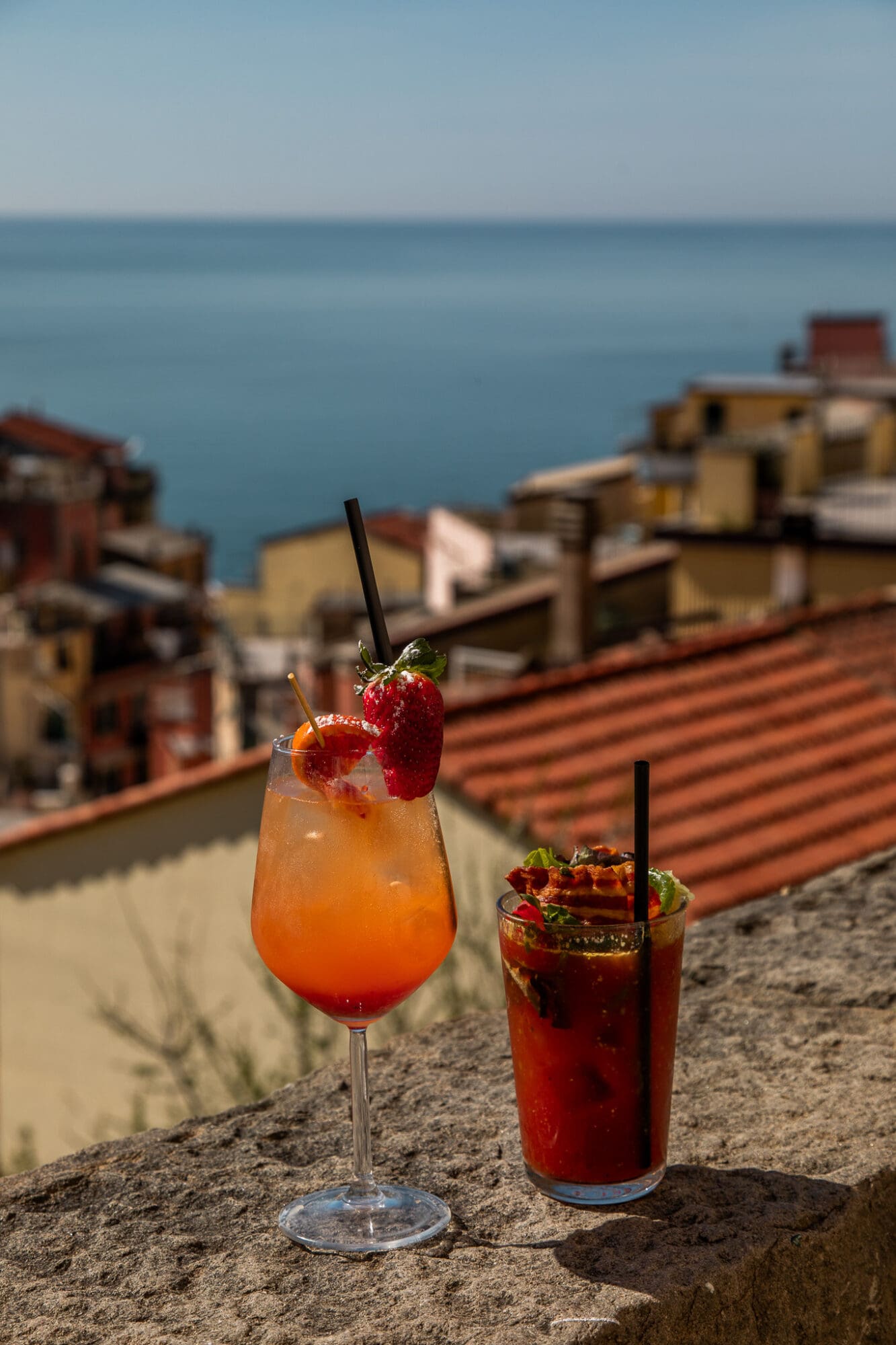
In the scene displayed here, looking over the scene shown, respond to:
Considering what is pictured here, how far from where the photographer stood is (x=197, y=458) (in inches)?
4498

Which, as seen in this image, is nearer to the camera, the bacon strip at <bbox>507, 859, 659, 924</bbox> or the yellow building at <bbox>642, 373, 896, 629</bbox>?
the bacon strip at <bbox>507, 859, 659, 924</bbox>

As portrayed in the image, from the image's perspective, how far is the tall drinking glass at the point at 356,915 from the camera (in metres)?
1.54

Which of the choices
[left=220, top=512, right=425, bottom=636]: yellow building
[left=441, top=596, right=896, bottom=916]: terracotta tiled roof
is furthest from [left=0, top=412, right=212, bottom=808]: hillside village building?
[left=441, top=596, right=896, bottom=916]: terracotta tiled roof

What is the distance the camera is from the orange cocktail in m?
1.54

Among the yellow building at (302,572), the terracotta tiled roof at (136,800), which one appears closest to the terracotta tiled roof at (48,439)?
the yellow building at (302,572)

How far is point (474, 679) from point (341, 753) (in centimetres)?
1144

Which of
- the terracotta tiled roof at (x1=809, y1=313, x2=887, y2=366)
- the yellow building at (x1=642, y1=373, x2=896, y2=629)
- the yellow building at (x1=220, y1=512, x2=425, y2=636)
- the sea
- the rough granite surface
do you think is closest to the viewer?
the rough granite surface

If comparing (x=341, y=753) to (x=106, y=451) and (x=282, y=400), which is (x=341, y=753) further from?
(x=282, y=400)

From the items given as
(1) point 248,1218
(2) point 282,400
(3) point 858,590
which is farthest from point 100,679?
(2) point 282,400

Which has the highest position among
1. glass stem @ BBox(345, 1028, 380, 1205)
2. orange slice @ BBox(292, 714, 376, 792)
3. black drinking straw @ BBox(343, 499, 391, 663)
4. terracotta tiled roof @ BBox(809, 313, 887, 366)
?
terracotta tiled roof @ BBox(809, 313, 887, 366)

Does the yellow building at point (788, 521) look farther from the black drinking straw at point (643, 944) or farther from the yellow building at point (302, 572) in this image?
the yellow building at point (302, 572)

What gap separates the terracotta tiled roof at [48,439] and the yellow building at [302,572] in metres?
13.9

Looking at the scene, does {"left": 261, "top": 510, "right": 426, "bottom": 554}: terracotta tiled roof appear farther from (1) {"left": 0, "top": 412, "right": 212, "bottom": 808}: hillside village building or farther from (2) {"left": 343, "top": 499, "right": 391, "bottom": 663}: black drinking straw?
(2) {"left": 343, "top": 499, "right": 391, "bottom": 663}: black drinking straw

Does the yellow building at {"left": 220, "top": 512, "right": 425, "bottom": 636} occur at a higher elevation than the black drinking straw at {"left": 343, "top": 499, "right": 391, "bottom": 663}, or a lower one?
lower
